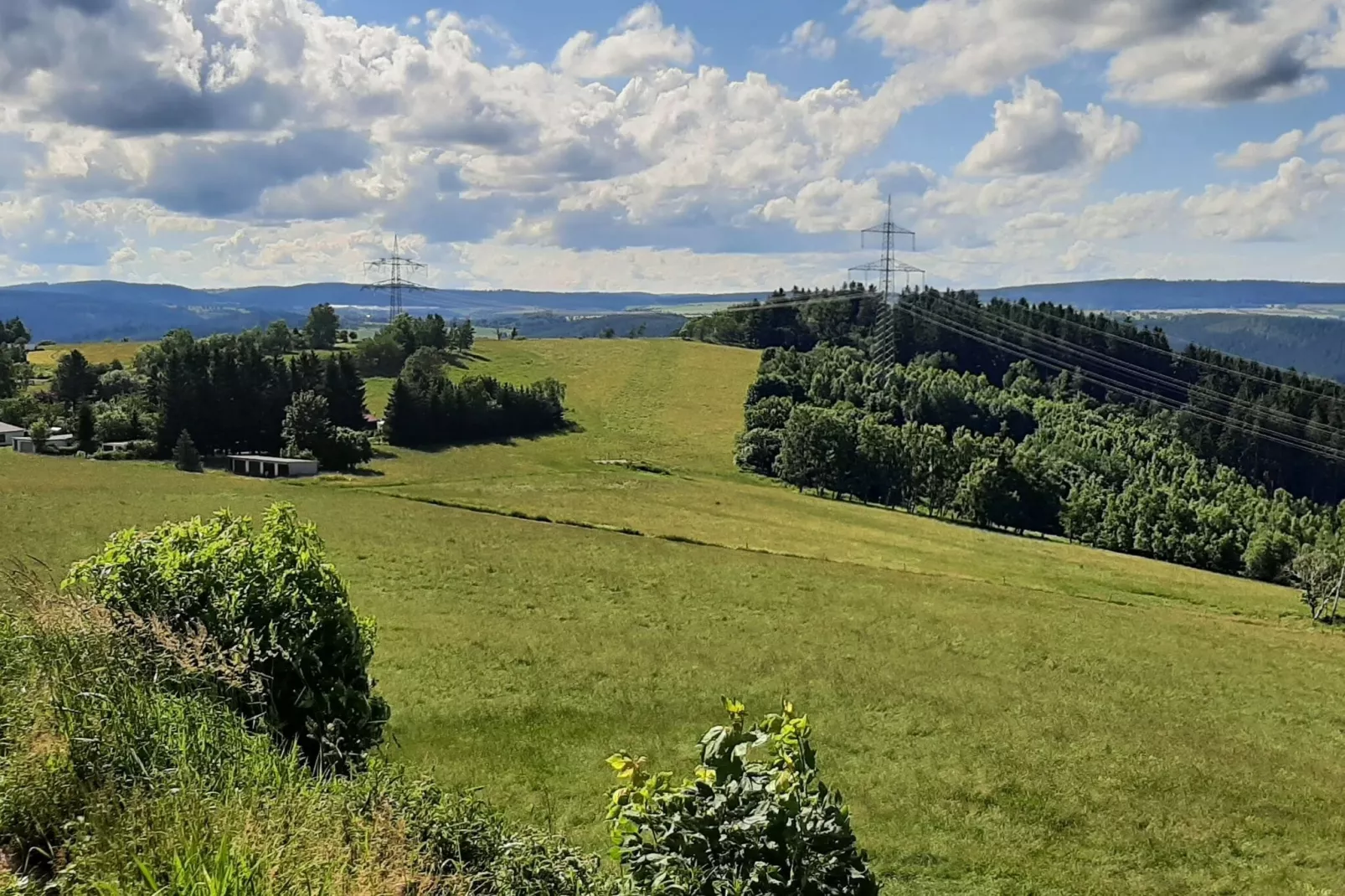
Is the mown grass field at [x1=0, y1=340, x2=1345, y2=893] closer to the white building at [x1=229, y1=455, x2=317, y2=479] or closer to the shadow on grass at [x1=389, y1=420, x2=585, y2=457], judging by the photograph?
the white building at [x1=229, y1=455, x2=317, y2=479]

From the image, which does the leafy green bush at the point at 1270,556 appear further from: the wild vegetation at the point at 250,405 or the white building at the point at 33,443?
the white building at the point at 33,443

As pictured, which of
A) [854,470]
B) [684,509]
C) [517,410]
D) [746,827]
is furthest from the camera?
[517,410]

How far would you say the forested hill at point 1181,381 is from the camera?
149750mm

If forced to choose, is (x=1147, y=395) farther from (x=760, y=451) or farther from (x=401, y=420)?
(x=401, y=420)

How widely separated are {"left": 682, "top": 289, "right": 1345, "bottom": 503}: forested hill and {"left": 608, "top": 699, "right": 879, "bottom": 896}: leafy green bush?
160945 mm

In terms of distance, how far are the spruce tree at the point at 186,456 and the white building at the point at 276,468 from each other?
3.21m

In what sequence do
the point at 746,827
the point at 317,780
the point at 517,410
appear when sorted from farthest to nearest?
the point at 517,410, the point at 317,780, the point at 746,827

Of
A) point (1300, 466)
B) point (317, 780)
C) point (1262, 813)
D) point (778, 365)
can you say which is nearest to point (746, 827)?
point (317, 780)

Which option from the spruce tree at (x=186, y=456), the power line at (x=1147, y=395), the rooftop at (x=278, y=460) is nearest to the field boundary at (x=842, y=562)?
the rooftop at (x=278, y=460)

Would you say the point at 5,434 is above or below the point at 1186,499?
above

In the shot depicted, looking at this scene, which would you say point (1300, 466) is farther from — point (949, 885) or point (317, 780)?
point (317, 780)

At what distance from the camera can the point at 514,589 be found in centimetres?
3544

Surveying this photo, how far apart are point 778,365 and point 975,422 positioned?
32.9 m

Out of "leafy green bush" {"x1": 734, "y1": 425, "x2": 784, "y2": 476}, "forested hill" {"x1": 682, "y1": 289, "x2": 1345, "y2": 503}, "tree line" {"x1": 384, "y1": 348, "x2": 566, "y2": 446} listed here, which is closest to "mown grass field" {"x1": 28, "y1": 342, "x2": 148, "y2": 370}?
"tree line" {"x1": 384, "y1": 348, "x2": 566, "y2": 446}
